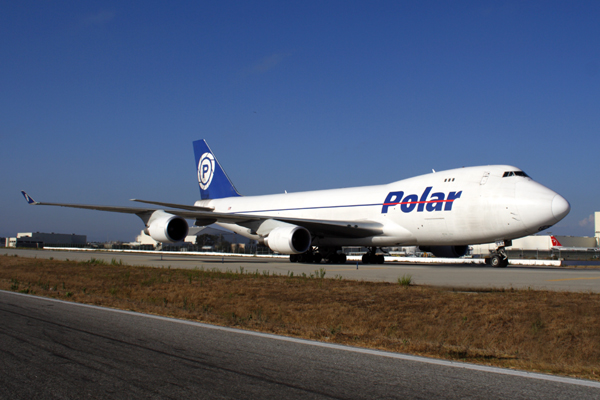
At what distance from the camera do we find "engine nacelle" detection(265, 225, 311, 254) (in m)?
25.0

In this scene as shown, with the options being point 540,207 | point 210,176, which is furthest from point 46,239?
point 540,207

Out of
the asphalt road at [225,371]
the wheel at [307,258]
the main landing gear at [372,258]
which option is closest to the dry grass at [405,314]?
the asphalt road at [225,371]

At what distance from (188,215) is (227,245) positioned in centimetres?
5128

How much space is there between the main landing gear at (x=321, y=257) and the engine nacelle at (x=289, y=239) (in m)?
3.44

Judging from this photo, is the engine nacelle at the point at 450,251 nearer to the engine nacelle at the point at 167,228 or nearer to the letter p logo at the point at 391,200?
the letter p logo at the point at 391,200

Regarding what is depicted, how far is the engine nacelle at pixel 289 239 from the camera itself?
25047 mm

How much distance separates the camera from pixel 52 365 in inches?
201

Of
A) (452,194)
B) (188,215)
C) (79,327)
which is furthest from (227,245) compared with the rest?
(79,327)

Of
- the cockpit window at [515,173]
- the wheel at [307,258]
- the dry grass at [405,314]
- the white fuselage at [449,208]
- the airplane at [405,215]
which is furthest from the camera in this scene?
the wheel at [307,258]

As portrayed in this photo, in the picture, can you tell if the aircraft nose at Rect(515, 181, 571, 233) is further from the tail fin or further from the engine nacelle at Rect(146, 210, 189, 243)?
the tail fin

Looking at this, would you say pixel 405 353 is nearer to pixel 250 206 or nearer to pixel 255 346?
pixel 255 346

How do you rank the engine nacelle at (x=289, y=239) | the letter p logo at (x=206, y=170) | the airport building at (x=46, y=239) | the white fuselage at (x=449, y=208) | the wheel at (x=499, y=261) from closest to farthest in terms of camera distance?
the white fuselage at (x=449, y=208)
the wheel at (x=499, y=261)
the engine nacelle at (x=289, y=239)
the letter p logo at (x=206, y=170)
the airport building at (x=46, y=239)

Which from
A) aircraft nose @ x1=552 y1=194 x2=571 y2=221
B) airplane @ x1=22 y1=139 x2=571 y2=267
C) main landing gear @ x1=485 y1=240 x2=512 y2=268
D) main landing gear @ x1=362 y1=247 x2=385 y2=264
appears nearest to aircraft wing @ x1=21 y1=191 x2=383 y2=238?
airplane @ x1=22 y1=139 x2=571 y2=267

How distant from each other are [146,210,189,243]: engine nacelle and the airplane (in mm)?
53
